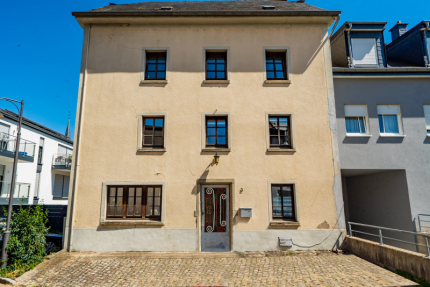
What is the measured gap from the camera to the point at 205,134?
1054 centimetres

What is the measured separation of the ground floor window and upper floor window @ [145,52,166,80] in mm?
6323

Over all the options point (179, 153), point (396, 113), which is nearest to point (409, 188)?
point (396, 113)

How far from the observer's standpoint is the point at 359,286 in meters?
6.58

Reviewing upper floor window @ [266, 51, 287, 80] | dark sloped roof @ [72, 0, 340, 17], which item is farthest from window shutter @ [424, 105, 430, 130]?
upper floor window @ [266, 51, 287, 80]

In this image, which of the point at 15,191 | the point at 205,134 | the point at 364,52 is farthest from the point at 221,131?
the point at 15,191

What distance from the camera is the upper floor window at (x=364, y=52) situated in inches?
480

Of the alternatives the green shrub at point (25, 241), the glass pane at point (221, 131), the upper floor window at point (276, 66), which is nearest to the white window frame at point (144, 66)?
the glass pane at point (221, 131)

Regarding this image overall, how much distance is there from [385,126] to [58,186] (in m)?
25.0

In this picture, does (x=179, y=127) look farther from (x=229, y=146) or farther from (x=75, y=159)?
(x=75, y=159)

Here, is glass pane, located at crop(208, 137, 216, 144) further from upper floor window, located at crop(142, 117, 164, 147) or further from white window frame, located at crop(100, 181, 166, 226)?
white window frame, located at crop(100, 181, 166, 226)

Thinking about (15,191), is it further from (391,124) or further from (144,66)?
(391,124)

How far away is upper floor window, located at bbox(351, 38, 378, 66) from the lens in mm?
12180

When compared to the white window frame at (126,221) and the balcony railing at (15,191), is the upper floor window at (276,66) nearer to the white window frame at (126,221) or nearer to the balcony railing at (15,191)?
the white window frame at (126,221)

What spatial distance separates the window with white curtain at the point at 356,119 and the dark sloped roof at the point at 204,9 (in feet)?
12.8
